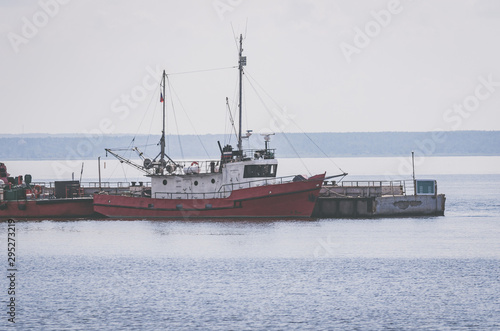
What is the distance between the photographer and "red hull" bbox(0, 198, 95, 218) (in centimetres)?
6844

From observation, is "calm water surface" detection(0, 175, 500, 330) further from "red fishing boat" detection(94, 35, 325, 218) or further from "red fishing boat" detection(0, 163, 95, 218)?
"red fishing boat" detection(0, 163, 95, 218)

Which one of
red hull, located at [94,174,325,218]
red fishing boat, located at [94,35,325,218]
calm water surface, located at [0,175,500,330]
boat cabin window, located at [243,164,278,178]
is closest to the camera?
calm water surface, located at [0,175,500,330]

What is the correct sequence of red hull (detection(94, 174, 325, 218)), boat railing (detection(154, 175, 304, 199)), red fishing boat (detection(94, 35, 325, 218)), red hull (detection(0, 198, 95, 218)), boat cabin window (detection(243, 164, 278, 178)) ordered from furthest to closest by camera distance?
red hull (detection(0, 198, 95, 218)) → boat railing (detection(154, 175, 304, 199)) → boat cabin window (detection(243, 164, 278, 178)) → red fishing boat (detection(94, 35, 325, 218)) → red hull (detection(94, 174, 325, 218))

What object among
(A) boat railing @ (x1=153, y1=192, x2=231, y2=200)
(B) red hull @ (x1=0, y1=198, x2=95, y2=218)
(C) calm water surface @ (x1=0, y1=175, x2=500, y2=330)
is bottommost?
(C) calm water surface @ (x1=0, y1=175, x2=500, y2=330)

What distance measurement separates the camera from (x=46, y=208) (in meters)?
68.4

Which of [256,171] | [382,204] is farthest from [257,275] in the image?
[382,204]

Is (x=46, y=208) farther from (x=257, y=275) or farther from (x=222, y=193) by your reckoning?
(x=257, y=275)

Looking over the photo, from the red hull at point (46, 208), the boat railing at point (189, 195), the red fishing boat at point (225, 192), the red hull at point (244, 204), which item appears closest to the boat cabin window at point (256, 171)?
the red fishing boat at point (225, 192)

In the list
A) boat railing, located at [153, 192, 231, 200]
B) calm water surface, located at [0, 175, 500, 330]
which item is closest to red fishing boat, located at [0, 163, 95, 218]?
calm water surface, located at [0, 175, 500, 330]

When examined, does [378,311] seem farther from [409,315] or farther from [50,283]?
[50,283]

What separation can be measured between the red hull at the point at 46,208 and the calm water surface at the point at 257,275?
77.4 inches

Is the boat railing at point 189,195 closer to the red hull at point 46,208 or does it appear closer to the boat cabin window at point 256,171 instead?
the boat cabin window at point 256,171

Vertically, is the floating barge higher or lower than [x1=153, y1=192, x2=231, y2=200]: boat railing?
lower

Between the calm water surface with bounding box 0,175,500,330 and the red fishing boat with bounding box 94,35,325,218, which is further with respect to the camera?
the red fishing boat with bounding box 94,35,325,218
